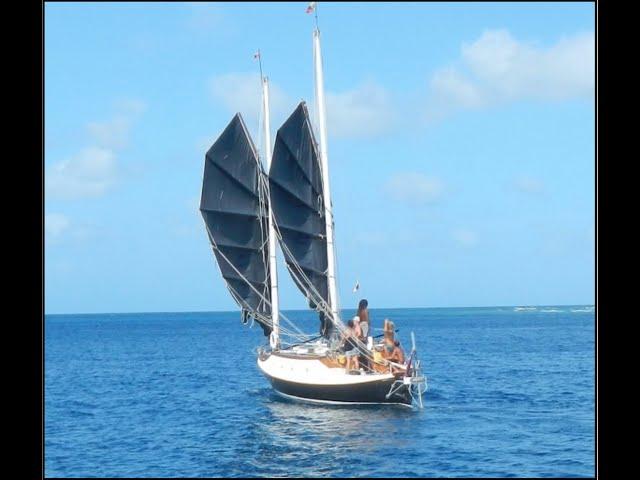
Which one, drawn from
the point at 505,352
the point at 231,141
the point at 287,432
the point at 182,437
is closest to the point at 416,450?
the point at 287,432

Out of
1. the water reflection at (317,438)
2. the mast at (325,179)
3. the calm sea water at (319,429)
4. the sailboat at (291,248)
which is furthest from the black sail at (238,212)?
the water reflection at (317,438)

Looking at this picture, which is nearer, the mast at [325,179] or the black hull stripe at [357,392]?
the black hull stripe at [357,392]

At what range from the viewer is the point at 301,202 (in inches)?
1259

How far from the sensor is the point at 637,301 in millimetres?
12383

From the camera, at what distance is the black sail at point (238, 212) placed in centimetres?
3378

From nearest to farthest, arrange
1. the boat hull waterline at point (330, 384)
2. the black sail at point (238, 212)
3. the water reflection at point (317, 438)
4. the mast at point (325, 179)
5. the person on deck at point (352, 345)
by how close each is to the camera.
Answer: the water reflection at point (317, 438)
the boat hull waterline at point (330, 384)
the person on deck at point (352, 345)
the mast at point (325, 179)
the black sail at point (238, 212)

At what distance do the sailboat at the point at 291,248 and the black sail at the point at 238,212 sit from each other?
43 millimetres

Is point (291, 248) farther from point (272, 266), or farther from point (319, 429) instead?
point (319, 429)

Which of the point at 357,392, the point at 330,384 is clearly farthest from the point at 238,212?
the point at 357,392

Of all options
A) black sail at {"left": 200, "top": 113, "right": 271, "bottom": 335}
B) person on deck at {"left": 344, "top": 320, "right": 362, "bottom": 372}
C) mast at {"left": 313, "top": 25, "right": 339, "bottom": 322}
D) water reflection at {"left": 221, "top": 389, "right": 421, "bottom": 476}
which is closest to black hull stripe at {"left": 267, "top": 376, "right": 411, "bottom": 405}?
water reflection at {"left": 221, "top": 389, "right": 421, "bottom": 476}

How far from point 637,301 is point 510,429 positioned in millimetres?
14839

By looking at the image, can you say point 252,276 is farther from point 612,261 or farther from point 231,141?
point 612,261

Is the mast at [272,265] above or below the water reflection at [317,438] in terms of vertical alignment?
above

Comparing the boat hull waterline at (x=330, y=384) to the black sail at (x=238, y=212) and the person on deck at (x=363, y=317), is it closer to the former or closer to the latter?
the person on deck at (x=363, y=317)
